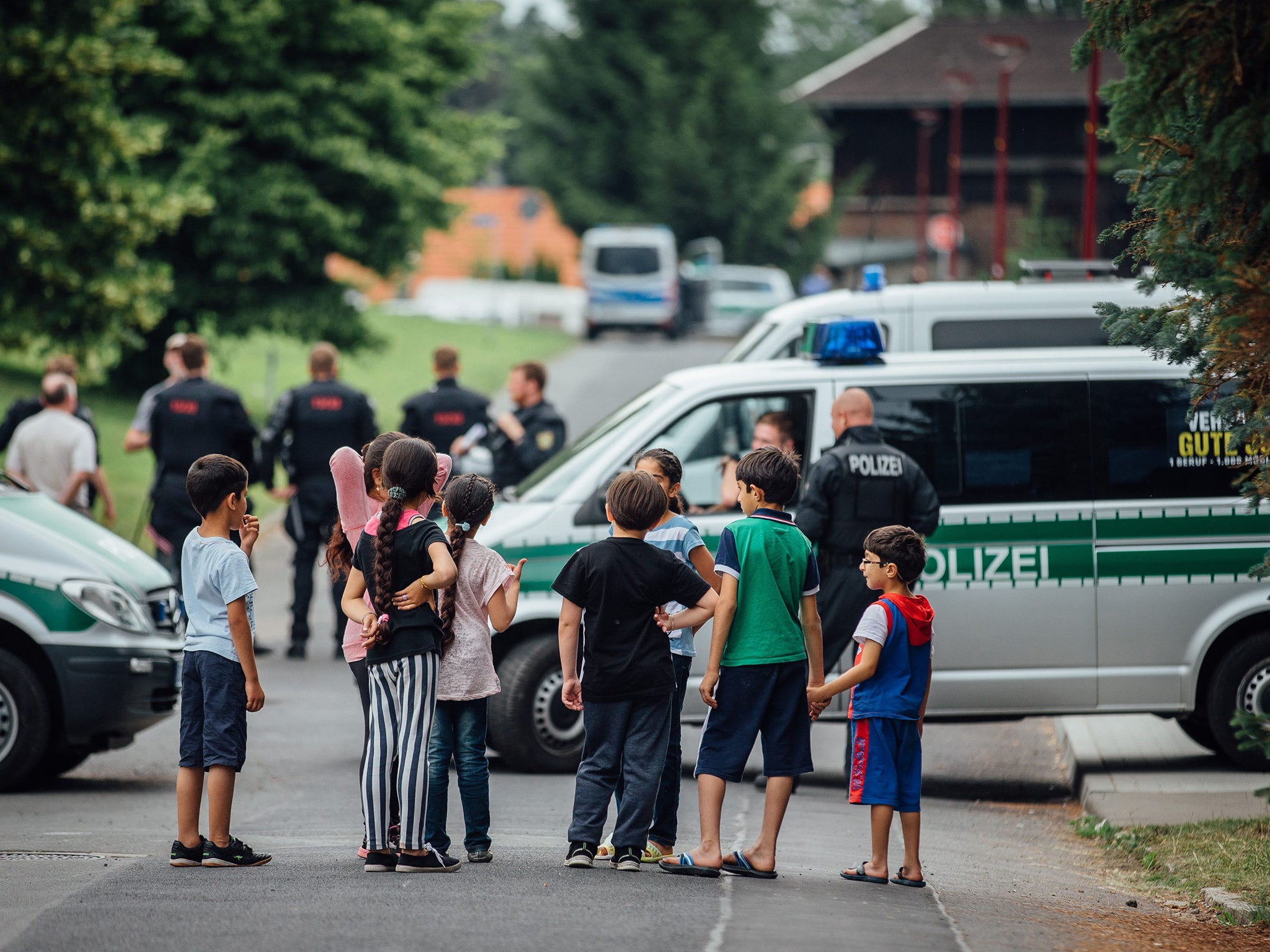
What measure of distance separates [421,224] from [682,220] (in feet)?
93.7

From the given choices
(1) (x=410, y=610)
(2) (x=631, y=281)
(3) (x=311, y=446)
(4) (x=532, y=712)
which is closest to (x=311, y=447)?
(3) (x=311, y=446)

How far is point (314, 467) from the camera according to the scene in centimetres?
1141

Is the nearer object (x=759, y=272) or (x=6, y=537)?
(x=6, y=537)

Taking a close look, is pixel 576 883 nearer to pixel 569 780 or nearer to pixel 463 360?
pixel 569 780

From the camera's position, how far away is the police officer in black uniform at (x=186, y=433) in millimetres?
10938

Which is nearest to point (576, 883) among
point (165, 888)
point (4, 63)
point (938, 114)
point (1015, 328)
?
point (165, 888)

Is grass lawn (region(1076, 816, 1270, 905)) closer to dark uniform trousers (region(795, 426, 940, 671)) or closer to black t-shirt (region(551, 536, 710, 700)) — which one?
dark uniform trousers (region(795, 426, 940, 671))

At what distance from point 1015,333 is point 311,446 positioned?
4.66m

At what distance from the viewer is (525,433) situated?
11.2 meters

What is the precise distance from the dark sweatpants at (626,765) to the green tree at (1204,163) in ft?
7.16

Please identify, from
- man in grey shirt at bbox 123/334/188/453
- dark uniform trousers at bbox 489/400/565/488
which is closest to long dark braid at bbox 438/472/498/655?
dark uniform trousers at bbox 489/400/565/488

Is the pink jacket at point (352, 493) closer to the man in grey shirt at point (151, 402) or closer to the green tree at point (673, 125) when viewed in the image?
the man in grey shirt at point (151, 402)

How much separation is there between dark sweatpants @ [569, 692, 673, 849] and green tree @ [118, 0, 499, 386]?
18.7 meters

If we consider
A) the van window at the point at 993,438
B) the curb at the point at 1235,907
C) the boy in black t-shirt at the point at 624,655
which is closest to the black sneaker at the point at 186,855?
the boy in black t-shirt at the point at 624,655
